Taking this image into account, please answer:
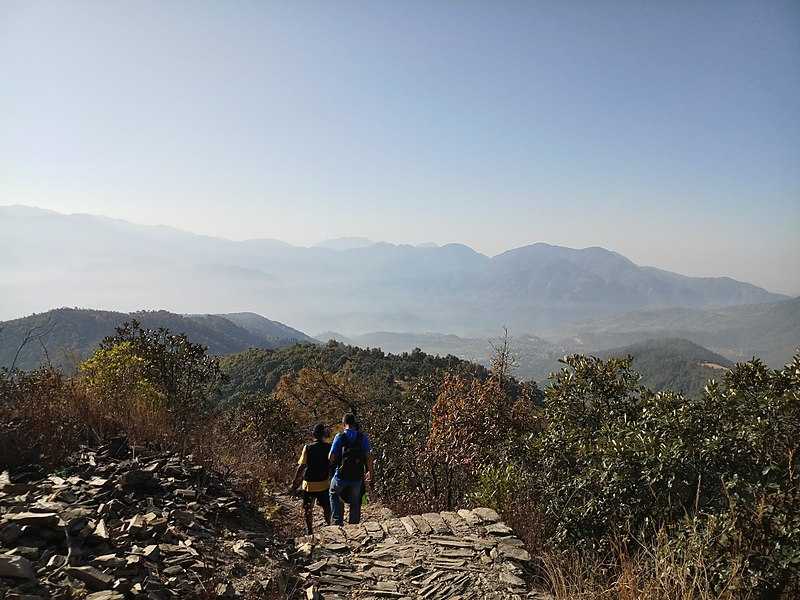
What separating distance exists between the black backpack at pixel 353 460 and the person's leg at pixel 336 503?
0.18 meters

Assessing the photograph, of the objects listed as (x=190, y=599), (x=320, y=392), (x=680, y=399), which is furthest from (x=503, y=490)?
(x=320, y=392)

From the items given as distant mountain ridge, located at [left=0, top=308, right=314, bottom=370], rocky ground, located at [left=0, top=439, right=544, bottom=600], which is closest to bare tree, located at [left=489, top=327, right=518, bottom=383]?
rocky ground, located at [left=0, top=439, right=544, bottom=600]

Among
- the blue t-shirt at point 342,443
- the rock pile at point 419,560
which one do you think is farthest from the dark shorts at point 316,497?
the rock pile at point 419,560

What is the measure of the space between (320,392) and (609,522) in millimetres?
21782

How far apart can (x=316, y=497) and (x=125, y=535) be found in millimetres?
3196

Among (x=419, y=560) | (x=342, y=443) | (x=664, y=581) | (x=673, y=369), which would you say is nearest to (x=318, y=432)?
(x=342, y=443)

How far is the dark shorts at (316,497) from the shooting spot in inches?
292

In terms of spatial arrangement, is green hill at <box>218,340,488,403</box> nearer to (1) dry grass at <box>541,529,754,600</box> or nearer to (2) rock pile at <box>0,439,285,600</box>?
(2) rock pile at <box>0,439,285,600</box>

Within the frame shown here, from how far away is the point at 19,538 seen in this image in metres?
4.34

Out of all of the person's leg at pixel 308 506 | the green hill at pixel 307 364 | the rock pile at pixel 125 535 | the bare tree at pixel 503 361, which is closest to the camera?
the rock pile at pixel 125 535

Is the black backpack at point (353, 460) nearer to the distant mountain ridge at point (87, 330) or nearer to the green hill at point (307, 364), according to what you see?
the green hill at point (307, 364)

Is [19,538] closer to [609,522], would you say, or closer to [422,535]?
[422,535]

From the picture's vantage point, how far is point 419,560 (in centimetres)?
568

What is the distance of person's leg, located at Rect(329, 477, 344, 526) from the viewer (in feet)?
24.0
